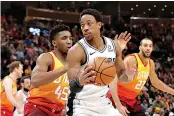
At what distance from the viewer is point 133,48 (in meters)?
20.8

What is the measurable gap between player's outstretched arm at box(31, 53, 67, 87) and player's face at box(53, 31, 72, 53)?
22cm

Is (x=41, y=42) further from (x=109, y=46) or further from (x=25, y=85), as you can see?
(x=109, y=46)

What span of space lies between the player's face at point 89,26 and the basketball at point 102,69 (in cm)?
32

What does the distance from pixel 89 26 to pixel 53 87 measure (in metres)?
1.21

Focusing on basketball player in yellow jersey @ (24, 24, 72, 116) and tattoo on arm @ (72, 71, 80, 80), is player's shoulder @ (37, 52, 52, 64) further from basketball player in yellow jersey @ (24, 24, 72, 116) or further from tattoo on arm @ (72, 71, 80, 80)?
tattoo on arm @ (72, 71, 80, 80)

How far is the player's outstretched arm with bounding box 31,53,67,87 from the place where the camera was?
4293mm

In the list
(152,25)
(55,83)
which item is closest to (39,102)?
(55,83)

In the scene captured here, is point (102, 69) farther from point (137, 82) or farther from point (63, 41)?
point (137, 82)

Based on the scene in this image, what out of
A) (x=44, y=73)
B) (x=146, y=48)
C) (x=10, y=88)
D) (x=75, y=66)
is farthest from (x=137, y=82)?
(x=75, y=66)

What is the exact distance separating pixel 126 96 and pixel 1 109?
232cm

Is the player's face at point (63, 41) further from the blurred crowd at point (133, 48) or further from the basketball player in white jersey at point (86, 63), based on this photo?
the blurred crowd at point (133, 48)

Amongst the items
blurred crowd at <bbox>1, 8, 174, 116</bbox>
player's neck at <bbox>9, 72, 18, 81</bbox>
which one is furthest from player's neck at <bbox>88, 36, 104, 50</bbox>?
blurred crowd at <bbox>1, 8, 174, 116</bbox>

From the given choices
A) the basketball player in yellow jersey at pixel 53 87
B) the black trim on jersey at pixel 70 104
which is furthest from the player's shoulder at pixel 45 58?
the black trim on jersey at pixel 70 104

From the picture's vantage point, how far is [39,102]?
4.87m
